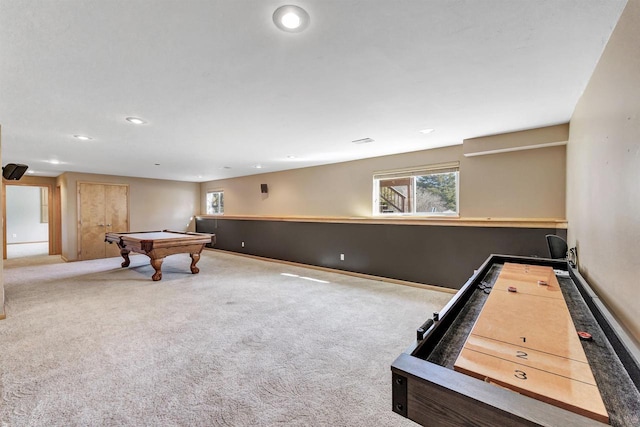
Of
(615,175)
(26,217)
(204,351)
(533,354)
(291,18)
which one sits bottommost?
(204,351)

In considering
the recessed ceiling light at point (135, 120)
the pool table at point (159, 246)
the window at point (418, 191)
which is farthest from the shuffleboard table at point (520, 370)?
the pool table at point (159, 246)

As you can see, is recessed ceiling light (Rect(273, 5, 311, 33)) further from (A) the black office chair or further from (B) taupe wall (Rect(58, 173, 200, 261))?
(B) taupe wall (Rect(58, 173, 200, 261))

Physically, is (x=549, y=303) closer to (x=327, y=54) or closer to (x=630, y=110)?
(x=630, y=110)

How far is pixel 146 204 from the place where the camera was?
7.81 meters

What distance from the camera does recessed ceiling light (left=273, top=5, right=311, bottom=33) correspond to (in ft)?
4.28

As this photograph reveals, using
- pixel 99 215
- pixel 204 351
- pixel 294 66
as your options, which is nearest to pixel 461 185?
pixel 294 66

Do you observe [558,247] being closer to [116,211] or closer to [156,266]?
[156,266]

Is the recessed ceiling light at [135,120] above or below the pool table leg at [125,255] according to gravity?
above

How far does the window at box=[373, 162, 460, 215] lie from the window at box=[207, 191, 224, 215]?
5320 millimetres

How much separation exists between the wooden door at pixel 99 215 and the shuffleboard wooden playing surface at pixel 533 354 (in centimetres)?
856

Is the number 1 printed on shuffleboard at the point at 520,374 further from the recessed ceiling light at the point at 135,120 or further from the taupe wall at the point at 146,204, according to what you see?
the taupe wall at the point at 146,204

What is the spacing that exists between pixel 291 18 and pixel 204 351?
2.53 metres

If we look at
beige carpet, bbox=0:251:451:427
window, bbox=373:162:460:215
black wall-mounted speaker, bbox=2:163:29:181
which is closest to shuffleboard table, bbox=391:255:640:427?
beige carpet, bbox=0:251:451:427

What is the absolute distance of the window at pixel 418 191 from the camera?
4164mm
